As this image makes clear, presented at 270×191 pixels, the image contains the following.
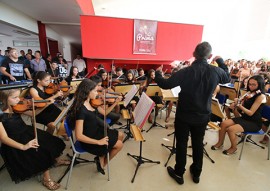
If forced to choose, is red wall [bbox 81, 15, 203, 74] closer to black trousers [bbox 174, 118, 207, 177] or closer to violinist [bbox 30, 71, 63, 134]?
violinist [bbox 30, 71, 63, 134]

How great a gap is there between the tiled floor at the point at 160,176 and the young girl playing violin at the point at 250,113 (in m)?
0.31

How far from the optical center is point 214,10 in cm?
742

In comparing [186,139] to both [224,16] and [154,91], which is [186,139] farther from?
[224,16]

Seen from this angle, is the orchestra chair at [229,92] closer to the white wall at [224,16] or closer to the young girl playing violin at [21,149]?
the young girl playing violin at [21,149]

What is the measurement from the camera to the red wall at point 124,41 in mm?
3910

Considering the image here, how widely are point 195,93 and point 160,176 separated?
1.11 meters

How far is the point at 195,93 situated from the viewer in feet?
4.70

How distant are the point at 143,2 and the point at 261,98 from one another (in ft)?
22.2

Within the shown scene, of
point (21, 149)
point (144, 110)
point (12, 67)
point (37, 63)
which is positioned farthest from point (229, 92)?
point (37, 63)

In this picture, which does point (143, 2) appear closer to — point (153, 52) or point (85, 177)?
point (153, 52)

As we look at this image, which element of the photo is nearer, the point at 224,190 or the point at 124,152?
the point at 224,190

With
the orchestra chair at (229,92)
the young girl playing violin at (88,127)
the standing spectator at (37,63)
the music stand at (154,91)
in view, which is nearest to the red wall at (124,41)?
the standing spectator at (37,63)

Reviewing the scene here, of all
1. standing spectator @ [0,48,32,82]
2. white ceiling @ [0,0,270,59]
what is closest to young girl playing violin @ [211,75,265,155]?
standing spectator @ [0,48,32,82]

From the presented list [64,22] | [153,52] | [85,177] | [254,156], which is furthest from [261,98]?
[64,22]
